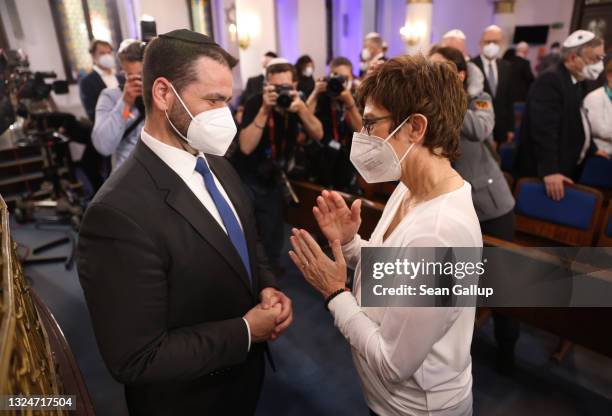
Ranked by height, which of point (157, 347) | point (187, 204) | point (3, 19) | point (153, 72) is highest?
point (3, 19)

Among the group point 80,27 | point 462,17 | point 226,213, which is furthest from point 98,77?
point 462,17

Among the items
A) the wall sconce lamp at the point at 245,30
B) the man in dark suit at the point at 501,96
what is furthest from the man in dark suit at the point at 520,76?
the wall sconce lamp at the point at 245,30

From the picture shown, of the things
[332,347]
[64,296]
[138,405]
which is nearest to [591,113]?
[332,347]

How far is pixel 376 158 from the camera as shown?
1.22 meters

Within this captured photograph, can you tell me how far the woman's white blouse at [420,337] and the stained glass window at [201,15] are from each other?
17.5ft

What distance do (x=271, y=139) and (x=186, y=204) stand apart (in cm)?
169

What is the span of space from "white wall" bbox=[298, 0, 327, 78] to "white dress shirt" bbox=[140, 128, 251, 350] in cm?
856

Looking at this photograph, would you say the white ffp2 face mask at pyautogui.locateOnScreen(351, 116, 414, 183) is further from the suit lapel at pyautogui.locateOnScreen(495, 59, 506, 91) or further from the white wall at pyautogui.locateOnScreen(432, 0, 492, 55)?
the white wall at pyautogui.locateOnScreen(432, 0, 492, 55)

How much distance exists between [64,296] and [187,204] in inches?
106

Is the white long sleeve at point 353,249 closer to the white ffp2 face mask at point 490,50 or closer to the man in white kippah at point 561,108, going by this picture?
the man in white kippah at point 561,108

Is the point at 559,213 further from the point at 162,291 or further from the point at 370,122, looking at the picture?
the point at 162,291

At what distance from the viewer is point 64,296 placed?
316 centimetres

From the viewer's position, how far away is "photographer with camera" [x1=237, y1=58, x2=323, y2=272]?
8.41 feet

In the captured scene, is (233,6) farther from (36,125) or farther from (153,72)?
(153,72)
